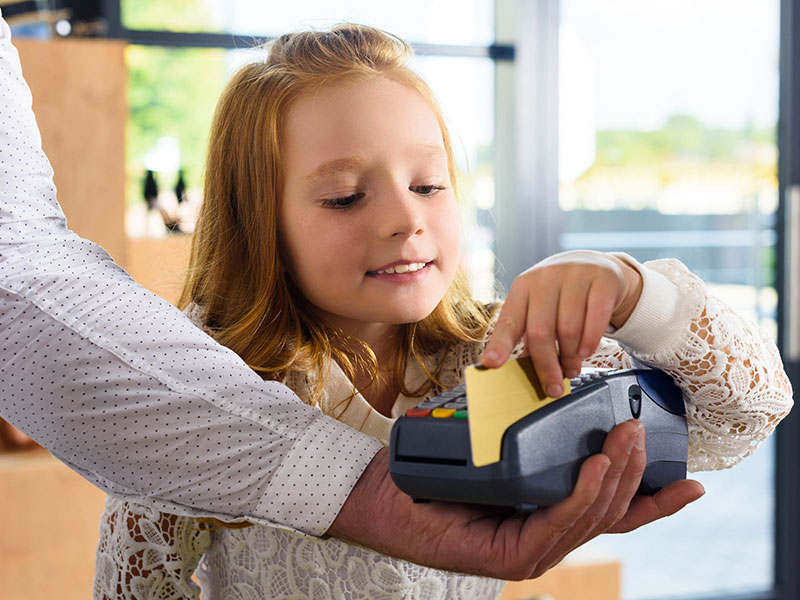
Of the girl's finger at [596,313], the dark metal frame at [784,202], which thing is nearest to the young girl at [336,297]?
the girl's finger at [596,313]

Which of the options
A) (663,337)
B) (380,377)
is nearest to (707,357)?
(663,337)

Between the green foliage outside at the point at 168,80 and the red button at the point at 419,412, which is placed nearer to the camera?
the red button at the point at 419,412

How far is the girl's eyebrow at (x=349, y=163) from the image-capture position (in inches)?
29.6

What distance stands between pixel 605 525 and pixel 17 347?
12.2 inches

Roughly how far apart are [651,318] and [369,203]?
0.27 metres

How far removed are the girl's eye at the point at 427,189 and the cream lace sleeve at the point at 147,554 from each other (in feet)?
1.16

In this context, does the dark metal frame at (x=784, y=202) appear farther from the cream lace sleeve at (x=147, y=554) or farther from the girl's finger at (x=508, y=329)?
the girl's finger at (x=508, y=329)

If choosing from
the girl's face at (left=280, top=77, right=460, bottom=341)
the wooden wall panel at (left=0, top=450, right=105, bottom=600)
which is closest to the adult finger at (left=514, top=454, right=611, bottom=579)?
the girl's face at (left=280, top=77, right=460, bottom=341)

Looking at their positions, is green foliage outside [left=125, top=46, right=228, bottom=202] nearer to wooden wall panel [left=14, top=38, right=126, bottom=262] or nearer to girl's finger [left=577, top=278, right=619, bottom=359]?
wooden wall panel [left=14, top=38, right=126, bottom=262]

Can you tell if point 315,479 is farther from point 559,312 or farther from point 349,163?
point 349,163

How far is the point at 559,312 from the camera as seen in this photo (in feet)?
1.62

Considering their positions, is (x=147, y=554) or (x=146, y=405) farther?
(x=147, y=554)

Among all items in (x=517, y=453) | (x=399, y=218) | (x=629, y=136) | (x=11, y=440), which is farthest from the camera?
(x=629, y=136)

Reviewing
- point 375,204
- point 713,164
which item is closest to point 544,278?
point 375,204
